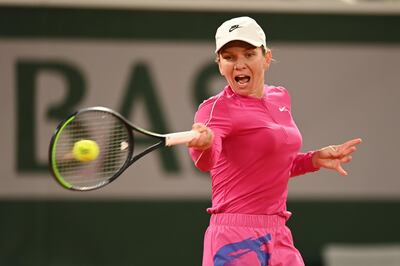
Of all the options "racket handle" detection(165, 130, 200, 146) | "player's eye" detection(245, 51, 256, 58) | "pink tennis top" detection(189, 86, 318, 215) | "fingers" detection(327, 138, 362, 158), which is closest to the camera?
"racket handle" detection(165, 130, 200, 146)

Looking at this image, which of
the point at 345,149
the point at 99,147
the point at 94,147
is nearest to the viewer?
the point at 94,147

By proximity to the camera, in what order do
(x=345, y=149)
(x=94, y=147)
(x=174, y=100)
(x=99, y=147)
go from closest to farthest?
1. (x=94, y=147)
2. (x=99, y=147)
3. (x=345, y=149)
4. (x=174, y=100)

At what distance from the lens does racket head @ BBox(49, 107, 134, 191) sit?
363cm

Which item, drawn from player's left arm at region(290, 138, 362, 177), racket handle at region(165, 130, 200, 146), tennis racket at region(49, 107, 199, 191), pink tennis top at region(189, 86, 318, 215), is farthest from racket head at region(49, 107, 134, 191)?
player's left arm at region(290, 138, 362, 177)

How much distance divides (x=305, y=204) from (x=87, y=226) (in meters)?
1.70

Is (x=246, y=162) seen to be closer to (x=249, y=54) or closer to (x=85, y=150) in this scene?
(x=249, y=54)

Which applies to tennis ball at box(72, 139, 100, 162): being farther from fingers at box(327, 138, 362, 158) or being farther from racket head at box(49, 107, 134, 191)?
fingers at box(327, 138, 362, 158)

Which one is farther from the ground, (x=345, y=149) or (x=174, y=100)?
(x=174, y=100)

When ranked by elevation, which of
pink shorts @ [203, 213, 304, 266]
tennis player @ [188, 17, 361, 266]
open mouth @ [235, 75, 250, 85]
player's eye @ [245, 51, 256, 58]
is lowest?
pink shorts @ [203, 213, 304, 266]

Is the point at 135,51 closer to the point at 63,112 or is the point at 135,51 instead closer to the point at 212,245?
the point at 63,112

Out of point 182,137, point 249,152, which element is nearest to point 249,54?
point 249,152

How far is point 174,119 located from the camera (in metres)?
7.13

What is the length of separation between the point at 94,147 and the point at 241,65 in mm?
702

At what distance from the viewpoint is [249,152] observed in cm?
380
